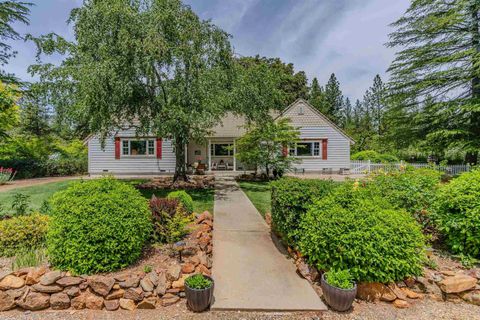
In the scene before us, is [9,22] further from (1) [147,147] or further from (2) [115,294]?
(2) [115,294]

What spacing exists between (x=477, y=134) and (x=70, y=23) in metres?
21.0

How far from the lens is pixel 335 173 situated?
17.6 meters

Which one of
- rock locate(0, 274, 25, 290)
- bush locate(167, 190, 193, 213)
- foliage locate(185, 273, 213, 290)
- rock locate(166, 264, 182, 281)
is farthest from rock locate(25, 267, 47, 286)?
bush locate(167, 190, 193, 213)

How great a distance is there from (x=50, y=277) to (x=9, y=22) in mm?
13804

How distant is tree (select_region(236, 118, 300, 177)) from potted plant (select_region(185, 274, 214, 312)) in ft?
34.7

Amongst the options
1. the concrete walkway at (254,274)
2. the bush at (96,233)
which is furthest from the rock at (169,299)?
the bush at (96,233)

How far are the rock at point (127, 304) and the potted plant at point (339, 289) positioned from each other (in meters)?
2.42

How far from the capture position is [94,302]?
9.95ft

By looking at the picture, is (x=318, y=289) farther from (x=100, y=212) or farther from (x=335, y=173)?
(x=335, y=173)

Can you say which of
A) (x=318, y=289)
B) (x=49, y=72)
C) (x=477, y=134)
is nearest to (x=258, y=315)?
(x=318, y=289)

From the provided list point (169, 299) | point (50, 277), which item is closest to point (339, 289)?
point (169, 299)

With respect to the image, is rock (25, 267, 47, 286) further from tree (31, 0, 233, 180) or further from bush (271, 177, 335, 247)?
tree (31, 0, 233, 180)

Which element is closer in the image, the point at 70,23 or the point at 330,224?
the point at 330,224

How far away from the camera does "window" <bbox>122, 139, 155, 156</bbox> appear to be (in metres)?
16.7
